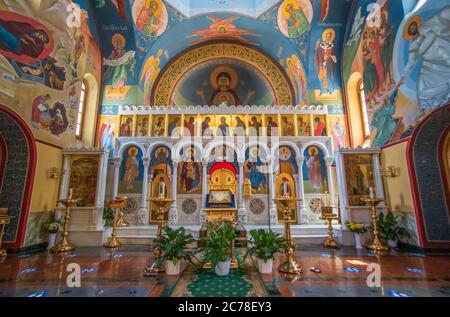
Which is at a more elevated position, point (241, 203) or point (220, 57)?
point (220, 57)

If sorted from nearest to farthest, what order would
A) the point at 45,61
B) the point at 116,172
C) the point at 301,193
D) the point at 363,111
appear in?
the point at 45,61
the point at 301,193
the point at 116,172
the point at 363,111

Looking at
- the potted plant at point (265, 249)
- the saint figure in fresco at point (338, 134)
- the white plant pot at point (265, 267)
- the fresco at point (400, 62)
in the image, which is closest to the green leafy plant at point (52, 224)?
the potted plant at point (265, 249)

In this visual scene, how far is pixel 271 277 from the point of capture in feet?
14.4

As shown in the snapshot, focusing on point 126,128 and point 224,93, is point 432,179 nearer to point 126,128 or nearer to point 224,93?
point 224,93

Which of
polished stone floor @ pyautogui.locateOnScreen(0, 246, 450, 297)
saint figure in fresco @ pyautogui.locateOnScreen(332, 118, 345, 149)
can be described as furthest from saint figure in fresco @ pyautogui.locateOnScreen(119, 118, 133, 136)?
saint figure in fresco @ pyautogui.locateOnScreen(332, 118, 345, 149)

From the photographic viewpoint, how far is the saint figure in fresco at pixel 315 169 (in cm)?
1056

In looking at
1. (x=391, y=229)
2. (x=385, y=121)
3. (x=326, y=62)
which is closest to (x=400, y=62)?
(x=385, y=121)

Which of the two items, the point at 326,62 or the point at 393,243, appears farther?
the point at 326,62

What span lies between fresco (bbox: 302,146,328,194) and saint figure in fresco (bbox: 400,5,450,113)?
459 cm

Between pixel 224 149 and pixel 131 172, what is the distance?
4.64m

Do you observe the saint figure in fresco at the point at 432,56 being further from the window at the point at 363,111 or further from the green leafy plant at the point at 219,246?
the green leafy plant at the point at 219,246

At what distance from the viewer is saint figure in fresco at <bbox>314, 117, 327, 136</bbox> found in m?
10.9

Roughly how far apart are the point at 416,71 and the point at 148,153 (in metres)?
10.5
